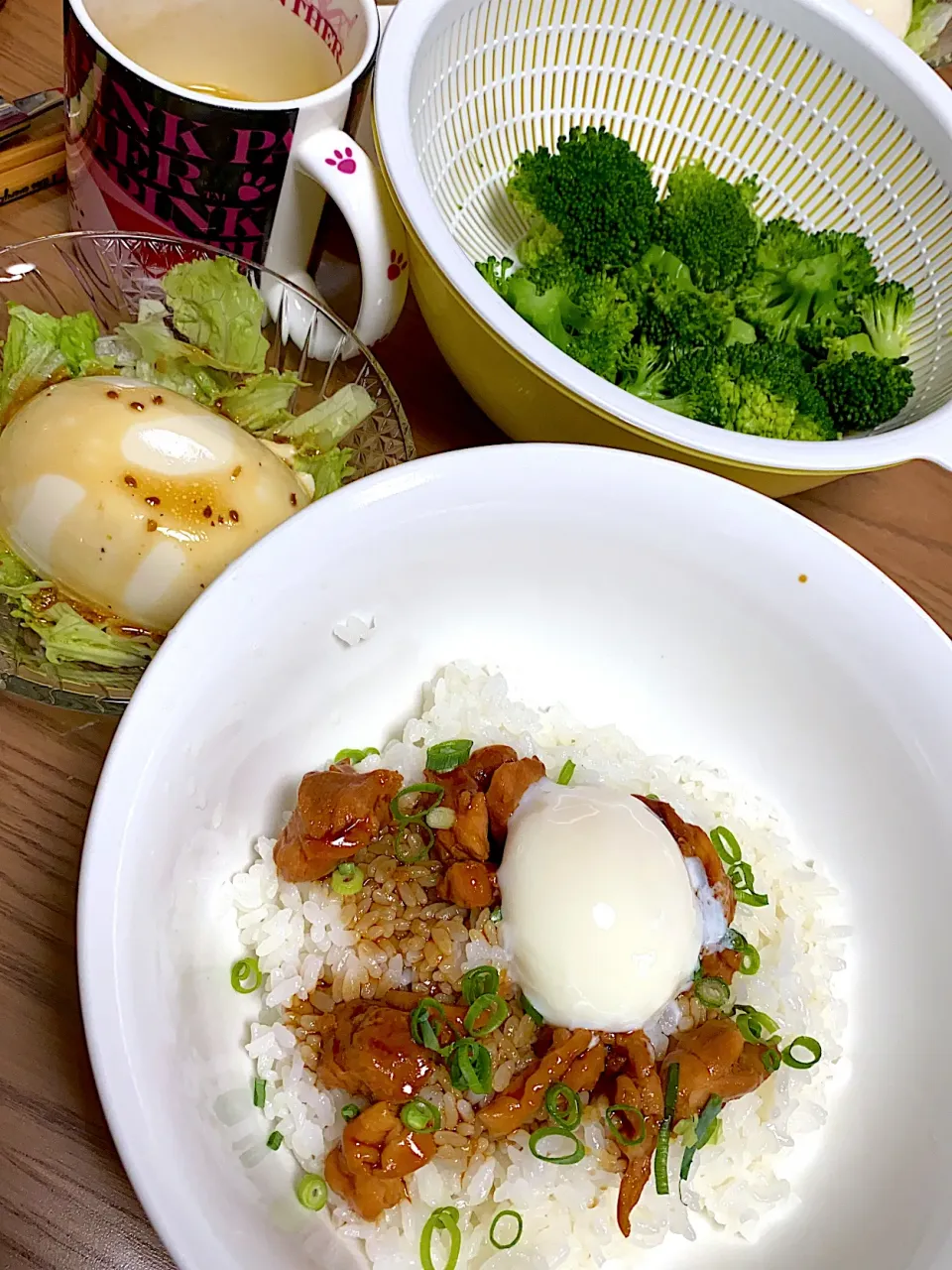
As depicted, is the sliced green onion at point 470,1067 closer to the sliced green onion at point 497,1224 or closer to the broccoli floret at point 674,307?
the sliced green onion at point 497,1224

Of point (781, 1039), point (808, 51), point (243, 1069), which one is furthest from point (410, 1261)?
point (808, 51)

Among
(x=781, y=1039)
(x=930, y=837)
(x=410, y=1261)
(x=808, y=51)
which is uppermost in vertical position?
(x=808, y=51)

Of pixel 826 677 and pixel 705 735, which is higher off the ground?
pixel 826 677

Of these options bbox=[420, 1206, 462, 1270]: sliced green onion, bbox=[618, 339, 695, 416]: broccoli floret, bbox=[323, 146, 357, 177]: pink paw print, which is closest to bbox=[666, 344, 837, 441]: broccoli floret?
bbox=[618, 339, 695, 416]: broccoli floret

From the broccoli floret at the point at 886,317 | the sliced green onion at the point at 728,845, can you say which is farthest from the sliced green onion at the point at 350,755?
the broccoli floret at the point at 886,317

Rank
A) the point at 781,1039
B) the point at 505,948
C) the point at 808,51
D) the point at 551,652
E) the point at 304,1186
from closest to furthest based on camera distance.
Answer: the point at 304,1186, the point at 505,948, the point at 781,1039, the point at 551,652, the point at 808,51

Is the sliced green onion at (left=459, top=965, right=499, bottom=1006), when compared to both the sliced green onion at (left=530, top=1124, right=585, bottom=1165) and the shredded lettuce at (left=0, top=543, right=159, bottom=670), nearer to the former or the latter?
the sliced green onion at (left=530, top=1124, right=585, bottom=1165)

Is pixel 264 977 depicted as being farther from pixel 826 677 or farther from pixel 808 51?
pixel 808 51

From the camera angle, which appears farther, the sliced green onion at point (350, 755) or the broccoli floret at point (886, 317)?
the broccoli floret at point (886, 317)
